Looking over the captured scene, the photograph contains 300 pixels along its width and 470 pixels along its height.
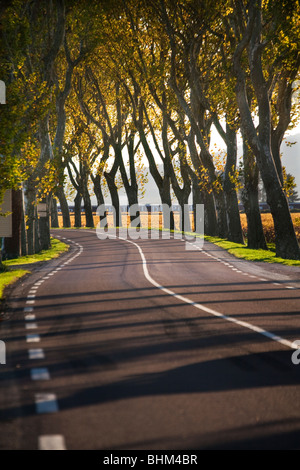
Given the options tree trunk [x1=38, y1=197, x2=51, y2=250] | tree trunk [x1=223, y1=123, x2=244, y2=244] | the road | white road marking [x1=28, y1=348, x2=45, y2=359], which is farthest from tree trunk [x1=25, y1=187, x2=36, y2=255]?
white road marking [x1=28, y1=348, x2=45, y2=359]

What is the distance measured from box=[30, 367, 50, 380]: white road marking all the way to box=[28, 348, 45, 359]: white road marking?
74 centimetres

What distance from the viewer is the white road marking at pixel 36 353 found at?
366 inches

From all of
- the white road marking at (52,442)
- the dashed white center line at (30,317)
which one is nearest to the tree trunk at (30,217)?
the dashed white center line at (30,317)

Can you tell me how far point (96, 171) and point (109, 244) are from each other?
71.4 feet

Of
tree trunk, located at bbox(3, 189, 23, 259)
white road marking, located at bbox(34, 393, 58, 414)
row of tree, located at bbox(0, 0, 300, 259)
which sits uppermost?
row of tree, located at bbox(0, 0, 300, 259)

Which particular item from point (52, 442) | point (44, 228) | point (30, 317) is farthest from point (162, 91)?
point (52, 442)

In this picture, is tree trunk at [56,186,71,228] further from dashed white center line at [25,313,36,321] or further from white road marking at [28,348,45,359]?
white road marking at [28,348,45,359]

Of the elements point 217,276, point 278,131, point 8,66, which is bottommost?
point 217,276

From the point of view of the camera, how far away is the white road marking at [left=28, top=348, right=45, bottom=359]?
9300 mm

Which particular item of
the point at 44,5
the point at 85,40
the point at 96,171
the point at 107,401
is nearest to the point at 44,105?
the point at 44,5

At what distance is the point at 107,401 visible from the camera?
22.5 ft

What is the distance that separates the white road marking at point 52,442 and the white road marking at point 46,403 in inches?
31.0

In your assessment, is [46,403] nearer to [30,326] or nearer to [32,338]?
[32,338]
